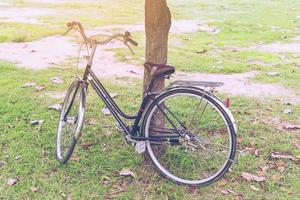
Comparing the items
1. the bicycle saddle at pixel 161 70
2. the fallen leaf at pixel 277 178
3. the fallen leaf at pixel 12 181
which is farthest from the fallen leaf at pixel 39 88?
the fallen leaf at pixel 277 178

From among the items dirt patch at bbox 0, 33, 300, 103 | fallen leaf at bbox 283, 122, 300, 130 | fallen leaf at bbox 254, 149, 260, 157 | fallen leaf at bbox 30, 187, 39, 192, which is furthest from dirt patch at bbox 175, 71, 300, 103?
fallen leaf at bbox 30, 187, 39, 192

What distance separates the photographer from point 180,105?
3.43 meters

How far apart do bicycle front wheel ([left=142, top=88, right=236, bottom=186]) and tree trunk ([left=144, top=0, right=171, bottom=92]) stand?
0.24 metres

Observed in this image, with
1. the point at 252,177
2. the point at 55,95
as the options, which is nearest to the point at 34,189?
the point at 252,177

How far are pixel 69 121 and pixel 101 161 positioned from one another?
14.8 inches

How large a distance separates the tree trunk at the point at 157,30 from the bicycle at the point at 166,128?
17 centimetres

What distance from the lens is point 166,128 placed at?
8.94 feet

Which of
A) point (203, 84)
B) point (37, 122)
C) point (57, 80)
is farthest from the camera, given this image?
point (57, 80)

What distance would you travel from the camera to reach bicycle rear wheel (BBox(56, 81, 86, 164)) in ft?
9.32

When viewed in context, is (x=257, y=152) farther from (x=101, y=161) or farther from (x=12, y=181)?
(x=12, y=181)

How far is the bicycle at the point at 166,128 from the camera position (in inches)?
100.0

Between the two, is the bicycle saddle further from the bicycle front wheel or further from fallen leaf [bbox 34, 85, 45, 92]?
fallen leaf [bbox 34, 85, 45, 92]

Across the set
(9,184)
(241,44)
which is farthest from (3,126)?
(241,44)

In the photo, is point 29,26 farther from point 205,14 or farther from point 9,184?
point 9,184
